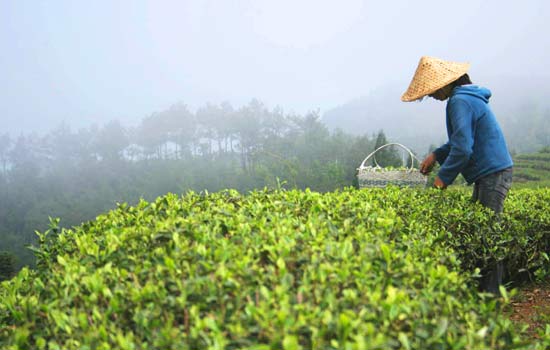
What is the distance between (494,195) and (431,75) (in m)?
1.12

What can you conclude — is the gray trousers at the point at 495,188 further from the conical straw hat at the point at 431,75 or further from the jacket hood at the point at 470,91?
the conical straw hat at the point at 431,75

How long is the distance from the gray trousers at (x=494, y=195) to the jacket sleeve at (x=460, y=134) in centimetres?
30

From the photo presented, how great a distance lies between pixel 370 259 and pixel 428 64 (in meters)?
2.46

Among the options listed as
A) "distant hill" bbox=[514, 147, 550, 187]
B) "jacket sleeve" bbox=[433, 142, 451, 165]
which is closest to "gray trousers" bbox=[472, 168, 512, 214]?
"jacket sleeve" bbox=[433, 142, 451, 165]

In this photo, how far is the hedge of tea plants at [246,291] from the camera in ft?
4.53

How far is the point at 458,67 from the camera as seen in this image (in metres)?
3.71

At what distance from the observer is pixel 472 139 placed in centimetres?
340

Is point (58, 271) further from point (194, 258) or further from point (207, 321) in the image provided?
point (207, 321)

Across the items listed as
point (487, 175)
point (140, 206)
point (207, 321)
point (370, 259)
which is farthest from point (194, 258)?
point (487, 175)

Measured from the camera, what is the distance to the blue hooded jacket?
3.37 metres

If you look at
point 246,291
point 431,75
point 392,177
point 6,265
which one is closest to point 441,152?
point 431,75

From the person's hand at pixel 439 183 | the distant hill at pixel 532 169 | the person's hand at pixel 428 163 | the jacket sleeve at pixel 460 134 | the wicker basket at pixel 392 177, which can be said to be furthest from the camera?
the distant hill at pixel 532 169

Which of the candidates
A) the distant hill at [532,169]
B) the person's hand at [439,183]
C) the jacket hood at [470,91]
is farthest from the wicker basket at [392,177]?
the distant hill at [532,169]

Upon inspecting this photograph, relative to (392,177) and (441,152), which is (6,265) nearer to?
(392,177)
